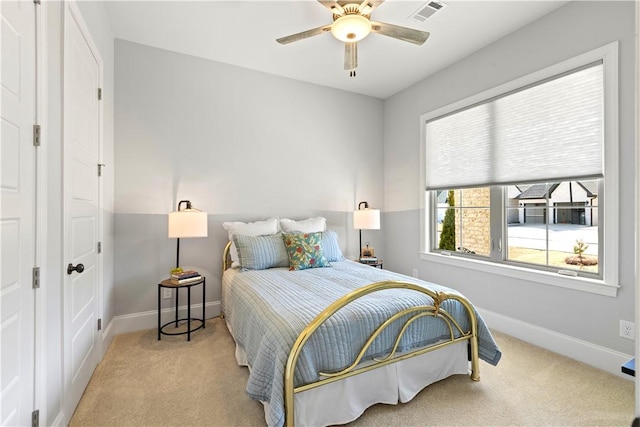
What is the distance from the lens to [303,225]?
3.52m

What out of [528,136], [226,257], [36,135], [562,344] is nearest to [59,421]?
[36,135]

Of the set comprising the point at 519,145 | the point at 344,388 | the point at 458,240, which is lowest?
the point at 344,388

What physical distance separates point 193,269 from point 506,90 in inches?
148

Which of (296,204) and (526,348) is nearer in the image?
(526,348)

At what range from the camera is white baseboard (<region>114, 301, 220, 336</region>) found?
2877mm

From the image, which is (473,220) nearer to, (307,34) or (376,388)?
(376,388)

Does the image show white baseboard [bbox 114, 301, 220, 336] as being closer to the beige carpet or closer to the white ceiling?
the beige carpet

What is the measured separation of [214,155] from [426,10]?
255 cm

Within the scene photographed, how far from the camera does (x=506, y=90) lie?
2.87 meters

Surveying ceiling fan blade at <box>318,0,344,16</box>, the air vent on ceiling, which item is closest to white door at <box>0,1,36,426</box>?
ceiling fan blade at <box>318,0,344,16</box>

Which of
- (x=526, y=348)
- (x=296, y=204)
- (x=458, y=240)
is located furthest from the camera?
(x=296, y=204)

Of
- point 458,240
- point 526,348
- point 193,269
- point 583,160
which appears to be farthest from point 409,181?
point 193,269

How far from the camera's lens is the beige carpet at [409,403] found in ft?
5.54

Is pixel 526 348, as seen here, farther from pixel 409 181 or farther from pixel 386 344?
pixel 409 181
